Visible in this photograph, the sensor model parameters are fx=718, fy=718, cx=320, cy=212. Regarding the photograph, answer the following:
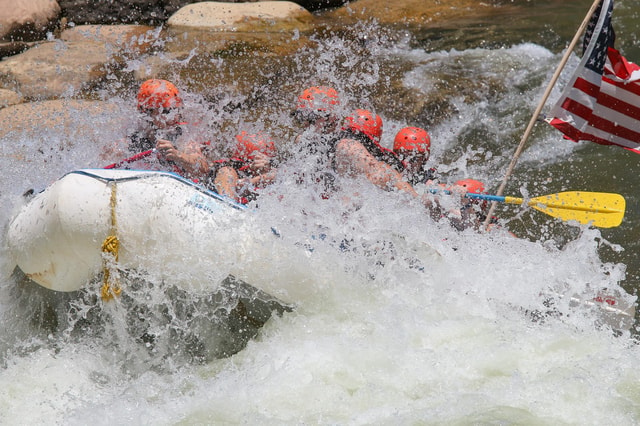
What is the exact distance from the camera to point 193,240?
401cm

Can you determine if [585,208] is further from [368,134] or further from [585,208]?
[368,134]

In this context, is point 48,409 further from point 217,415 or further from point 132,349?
point 217,415

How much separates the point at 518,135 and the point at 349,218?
3.69m

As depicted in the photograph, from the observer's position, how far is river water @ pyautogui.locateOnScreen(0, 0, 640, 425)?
3.78 metres

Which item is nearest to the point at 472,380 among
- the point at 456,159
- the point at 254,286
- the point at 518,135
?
the point at 254,286

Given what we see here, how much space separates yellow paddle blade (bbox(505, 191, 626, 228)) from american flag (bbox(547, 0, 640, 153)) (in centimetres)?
42

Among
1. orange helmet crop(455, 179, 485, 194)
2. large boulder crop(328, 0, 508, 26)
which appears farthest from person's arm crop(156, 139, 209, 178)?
large boulder crop(328, 0, 508, 26)

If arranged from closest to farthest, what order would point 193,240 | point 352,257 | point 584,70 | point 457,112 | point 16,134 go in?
point 193,240, point 352,257, point 584,70, point 16,134, point 457,112

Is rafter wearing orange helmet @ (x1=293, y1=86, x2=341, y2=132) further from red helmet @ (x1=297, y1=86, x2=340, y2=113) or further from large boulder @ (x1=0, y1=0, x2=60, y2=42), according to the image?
large boulder @ (x1=0, y1=0, x2=60, y2=42)

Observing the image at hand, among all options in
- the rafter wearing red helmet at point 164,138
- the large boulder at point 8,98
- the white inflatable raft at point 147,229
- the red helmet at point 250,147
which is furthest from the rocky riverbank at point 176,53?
the white inflatable raft at point 147,229

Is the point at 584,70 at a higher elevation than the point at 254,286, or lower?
higher

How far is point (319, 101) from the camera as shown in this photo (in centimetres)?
506

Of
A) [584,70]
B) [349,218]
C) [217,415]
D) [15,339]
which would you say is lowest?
[15,339]

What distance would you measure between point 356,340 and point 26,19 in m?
6.27
